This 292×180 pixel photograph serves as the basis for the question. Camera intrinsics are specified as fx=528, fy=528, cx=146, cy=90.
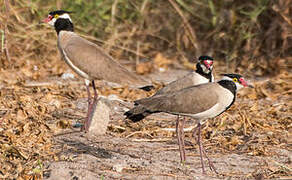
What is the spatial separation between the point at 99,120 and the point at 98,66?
0.67 metres

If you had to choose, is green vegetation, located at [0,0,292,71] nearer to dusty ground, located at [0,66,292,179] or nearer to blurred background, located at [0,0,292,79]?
blurred background, located at [0,0,292,79]

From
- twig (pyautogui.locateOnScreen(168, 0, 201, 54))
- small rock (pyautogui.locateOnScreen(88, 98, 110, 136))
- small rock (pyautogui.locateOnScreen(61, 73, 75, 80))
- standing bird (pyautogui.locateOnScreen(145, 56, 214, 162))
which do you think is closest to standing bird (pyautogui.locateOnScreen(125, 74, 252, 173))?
standing bird (pyautogui.locateOnScreen(145, 56, 214, 162))

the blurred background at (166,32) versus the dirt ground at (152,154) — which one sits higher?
the blurred background at (166,32)

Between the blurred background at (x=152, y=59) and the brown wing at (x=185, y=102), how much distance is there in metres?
Answer: 0.67

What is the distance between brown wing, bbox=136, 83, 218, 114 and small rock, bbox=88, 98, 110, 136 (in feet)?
2.88

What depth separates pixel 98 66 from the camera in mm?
5617

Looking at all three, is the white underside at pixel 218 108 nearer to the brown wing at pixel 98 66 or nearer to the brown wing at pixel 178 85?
the brown wing at pixel 178 85

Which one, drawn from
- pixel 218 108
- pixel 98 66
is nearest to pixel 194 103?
pixel 218 108

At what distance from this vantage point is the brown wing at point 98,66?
5578 mm

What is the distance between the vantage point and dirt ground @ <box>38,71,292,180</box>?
162 inches

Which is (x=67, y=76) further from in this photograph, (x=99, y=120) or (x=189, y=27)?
(x=99, y=120)

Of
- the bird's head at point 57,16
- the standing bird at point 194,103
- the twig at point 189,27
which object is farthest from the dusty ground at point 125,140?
the twig at point 189,27

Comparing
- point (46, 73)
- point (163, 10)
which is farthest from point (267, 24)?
point (46, 73)

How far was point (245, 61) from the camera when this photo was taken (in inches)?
325
